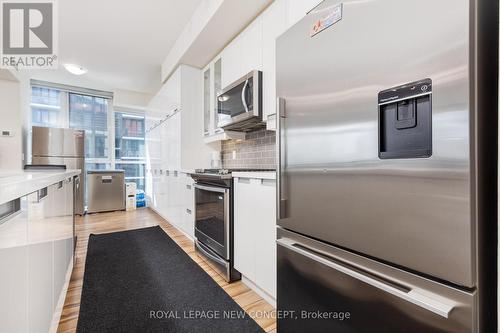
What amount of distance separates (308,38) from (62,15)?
3109 millimetres

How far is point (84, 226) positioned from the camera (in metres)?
3.63

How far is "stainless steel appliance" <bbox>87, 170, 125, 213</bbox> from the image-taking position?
4.60 metres

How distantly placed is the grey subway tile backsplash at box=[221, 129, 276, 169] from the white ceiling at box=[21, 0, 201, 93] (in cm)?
152

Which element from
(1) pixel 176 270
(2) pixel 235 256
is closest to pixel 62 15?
(1) pixel 176 270

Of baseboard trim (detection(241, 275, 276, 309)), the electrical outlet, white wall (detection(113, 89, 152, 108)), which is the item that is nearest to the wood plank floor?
baseboard trim (detection(241, 275, 276, 309))

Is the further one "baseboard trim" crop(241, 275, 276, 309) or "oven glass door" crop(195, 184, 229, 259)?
"oven glass door" crop(195, 184, 229, 259)

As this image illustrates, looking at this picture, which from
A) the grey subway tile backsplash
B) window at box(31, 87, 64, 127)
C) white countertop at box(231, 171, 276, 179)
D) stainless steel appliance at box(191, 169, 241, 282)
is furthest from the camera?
window at box(31, 87, 64, 127)

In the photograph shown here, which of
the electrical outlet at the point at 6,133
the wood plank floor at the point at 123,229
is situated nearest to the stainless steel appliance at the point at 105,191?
the wood plank floor at the point at 123,229

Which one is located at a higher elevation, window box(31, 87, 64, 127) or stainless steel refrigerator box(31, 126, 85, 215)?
window box(31, 87, 64, 127)

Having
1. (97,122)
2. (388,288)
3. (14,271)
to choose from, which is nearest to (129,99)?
(97,122)

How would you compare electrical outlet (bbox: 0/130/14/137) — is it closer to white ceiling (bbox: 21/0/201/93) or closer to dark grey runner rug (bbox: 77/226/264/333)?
white ceiling (bbox: 21/0/201/93)

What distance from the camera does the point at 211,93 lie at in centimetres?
300

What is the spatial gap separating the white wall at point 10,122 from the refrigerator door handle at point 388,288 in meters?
4.74

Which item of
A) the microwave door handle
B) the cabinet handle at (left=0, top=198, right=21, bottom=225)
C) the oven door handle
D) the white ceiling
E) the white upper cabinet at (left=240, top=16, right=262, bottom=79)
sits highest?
the white ceiling
